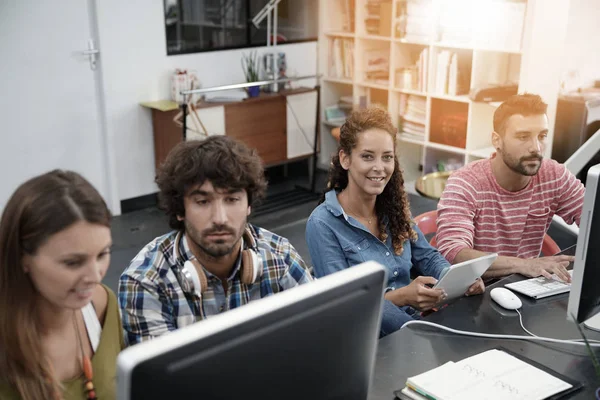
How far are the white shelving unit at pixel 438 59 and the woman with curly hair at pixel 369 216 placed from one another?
2.45 metres

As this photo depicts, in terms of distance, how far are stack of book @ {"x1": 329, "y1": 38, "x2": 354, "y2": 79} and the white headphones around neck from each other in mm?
4112

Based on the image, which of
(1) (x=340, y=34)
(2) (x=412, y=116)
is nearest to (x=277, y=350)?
(2) (x=412, y=116)

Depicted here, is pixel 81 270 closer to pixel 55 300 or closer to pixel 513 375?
pixel 55 300

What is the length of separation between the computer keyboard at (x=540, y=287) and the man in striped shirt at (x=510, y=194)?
0.26 meters

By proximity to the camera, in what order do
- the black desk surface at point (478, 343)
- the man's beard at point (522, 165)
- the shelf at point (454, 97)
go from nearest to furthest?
1. the black desk surface at point (478, 343)
2. the man's beard at point (522, 165)
3. the shelf at point (454, 97)

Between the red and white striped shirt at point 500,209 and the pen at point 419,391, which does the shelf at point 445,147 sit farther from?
the pen at point 419,391

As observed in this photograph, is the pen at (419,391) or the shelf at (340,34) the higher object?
the shelf at (340,34)

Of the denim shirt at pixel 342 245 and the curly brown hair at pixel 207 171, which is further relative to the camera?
the denim shirt at pixel 342 245

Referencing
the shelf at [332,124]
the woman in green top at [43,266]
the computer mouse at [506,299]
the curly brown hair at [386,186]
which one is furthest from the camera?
the shelf at [332,124]

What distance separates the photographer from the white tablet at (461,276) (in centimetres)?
183

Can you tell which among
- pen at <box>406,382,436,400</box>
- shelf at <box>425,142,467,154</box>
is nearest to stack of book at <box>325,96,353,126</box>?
shelf at <box>425,142,467,154</box>

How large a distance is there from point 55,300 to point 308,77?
14.1ft

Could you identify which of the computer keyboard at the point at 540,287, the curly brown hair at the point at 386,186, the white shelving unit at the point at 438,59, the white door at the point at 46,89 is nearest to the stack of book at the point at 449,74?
the white shelving unit at the point at 438,59

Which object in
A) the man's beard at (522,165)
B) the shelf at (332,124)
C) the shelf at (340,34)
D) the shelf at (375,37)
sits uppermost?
the shelf at (340,34)
